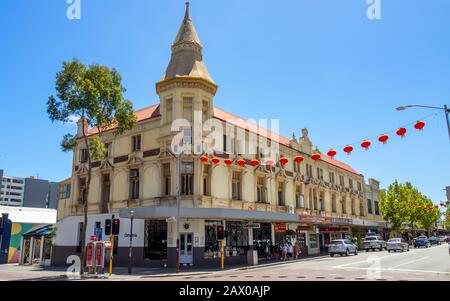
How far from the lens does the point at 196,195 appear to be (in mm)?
28203

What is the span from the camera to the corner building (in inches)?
1099

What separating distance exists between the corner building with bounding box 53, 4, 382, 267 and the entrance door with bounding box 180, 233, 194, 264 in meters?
0.07

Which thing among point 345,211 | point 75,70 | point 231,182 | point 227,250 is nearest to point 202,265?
point 227,250

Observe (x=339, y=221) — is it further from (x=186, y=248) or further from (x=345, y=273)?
(x=345, y=273)

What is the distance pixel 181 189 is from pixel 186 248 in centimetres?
448

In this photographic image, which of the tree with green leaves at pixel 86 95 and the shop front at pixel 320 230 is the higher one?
the tree with green leaves at pixel 86 95

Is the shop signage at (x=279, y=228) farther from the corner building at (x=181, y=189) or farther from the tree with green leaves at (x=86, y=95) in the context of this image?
the tree with green leaves at (x=86, y=95)

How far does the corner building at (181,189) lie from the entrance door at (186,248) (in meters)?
0.07

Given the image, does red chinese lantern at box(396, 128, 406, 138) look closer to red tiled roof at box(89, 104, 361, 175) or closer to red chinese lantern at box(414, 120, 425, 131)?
red chinese lantern at box(414, 120, 425, 131)

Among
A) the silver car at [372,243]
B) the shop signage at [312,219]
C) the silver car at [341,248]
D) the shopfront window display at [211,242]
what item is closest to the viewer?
the shopfront window display at [211,242]

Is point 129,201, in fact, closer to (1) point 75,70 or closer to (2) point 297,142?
(1) point 75,70

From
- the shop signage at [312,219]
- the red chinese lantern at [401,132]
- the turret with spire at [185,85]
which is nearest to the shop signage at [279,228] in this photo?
the shop signage at [312,219]

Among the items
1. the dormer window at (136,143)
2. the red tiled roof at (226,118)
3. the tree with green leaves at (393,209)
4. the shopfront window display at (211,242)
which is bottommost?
the shopfront window display at (211,242)

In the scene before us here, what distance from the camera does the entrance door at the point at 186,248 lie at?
89.6 ft
